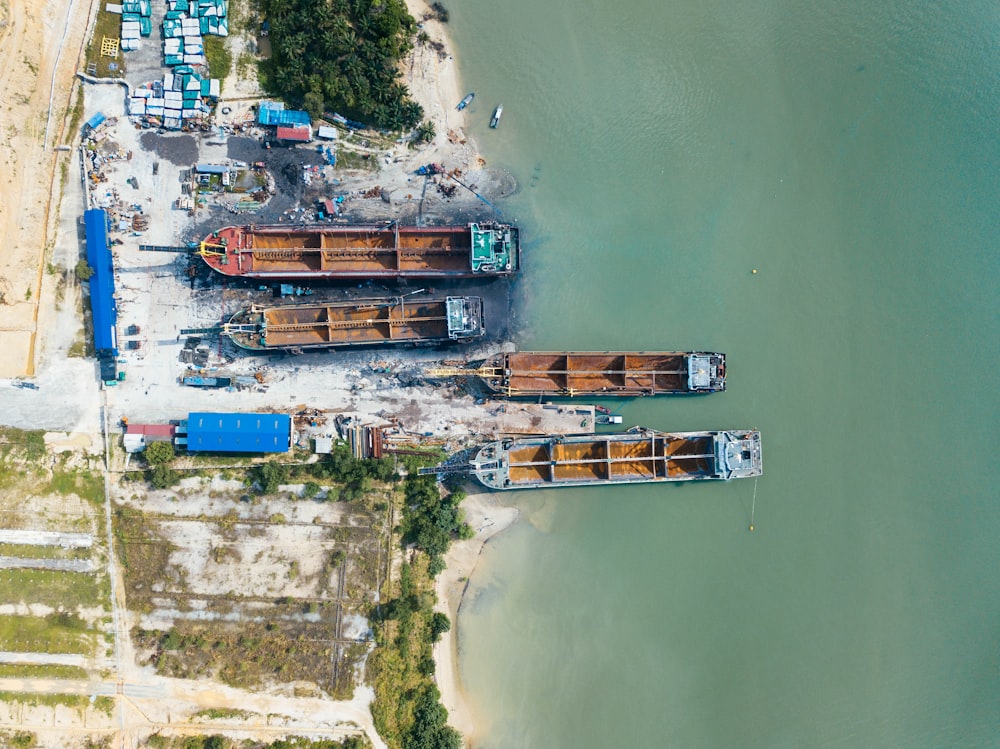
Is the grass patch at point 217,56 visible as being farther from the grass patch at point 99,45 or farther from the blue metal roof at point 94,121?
the blue metal roof at point 94,121

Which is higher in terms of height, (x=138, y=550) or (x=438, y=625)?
(x=138, y=550)

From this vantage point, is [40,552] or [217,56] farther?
[217,56]

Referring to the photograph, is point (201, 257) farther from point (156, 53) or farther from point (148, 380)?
point (156, 53)

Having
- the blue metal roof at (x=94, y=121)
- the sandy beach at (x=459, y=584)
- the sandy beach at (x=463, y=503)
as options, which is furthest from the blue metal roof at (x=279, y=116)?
the sandy beach at (x=459, y=584)

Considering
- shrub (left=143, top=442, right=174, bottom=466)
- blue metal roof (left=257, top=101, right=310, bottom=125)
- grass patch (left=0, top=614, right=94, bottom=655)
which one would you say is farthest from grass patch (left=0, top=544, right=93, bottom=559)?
blue metal roof (left=257, top=101, right=310, bottom=125)

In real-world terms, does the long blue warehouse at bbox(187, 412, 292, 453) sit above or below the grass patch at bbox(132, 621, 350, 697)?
above

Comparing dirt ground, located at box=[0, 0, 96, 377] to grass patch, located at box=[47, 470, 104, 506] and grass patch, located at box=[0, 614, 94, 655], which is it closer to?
grass patch, located at box=[47, 470, 104, 506]

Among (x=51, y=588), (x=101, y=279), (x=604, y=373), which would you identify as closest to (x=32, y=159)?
(x=101, y=279)

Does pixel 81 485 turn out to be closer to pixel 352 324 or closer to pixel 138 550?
pixel 138 550
